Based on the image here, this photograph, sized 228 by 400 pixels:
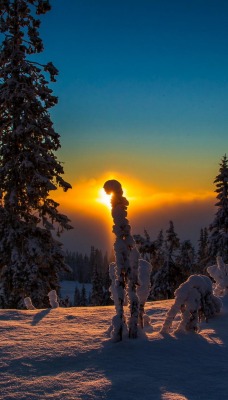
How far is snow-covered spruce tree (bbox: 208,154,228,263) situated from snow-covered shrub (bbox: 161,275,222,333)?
69.2ft

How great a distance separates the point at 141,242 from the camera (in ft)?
86.9

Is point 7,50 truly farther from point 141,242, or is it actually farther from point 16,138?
point 141,242

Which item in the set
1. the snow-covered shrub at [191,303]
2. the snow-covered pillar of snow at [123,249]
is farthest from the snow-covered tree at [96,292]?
the snow-covered pillar of snow at [123,249]

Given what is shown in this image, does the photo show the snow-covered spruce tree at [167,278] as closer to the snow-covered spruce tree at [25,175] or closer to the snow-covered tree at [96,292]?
the snow-covered spruce tree at [25,175]

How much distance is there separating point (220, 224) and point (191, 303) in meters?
22.9

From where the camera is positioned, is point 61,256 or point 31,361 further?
point 61,256

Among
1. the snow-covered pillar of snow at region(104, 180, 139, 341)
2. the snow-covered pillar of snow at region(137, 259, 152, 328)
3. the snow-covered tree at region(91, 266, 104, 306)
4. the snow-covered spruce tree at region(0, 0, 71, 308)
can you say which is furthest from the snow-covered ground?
the snow-covered tree at region(91, 266, 104, 306)

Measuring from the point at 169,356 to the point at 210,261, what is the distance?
Answer: 2380 centimetres

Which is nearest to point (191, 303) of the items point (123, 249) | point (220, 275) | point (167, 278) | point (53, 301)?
point (123, 249)

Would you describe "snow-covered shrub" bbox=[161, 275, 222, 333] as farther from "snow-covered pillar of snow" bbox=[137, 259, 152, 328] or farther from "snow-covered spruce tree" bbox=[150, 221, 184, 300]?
"snow-covered spruce tree" bbox=[150, 221, 184, 300]

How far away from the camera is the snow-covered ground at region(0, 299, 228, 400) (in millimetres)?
3391

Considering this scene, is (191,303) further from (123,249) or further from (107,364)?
(107,364)

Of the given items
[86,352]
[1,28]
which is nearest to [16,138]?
[1,28]

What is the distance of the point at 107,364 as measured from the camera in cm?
413
